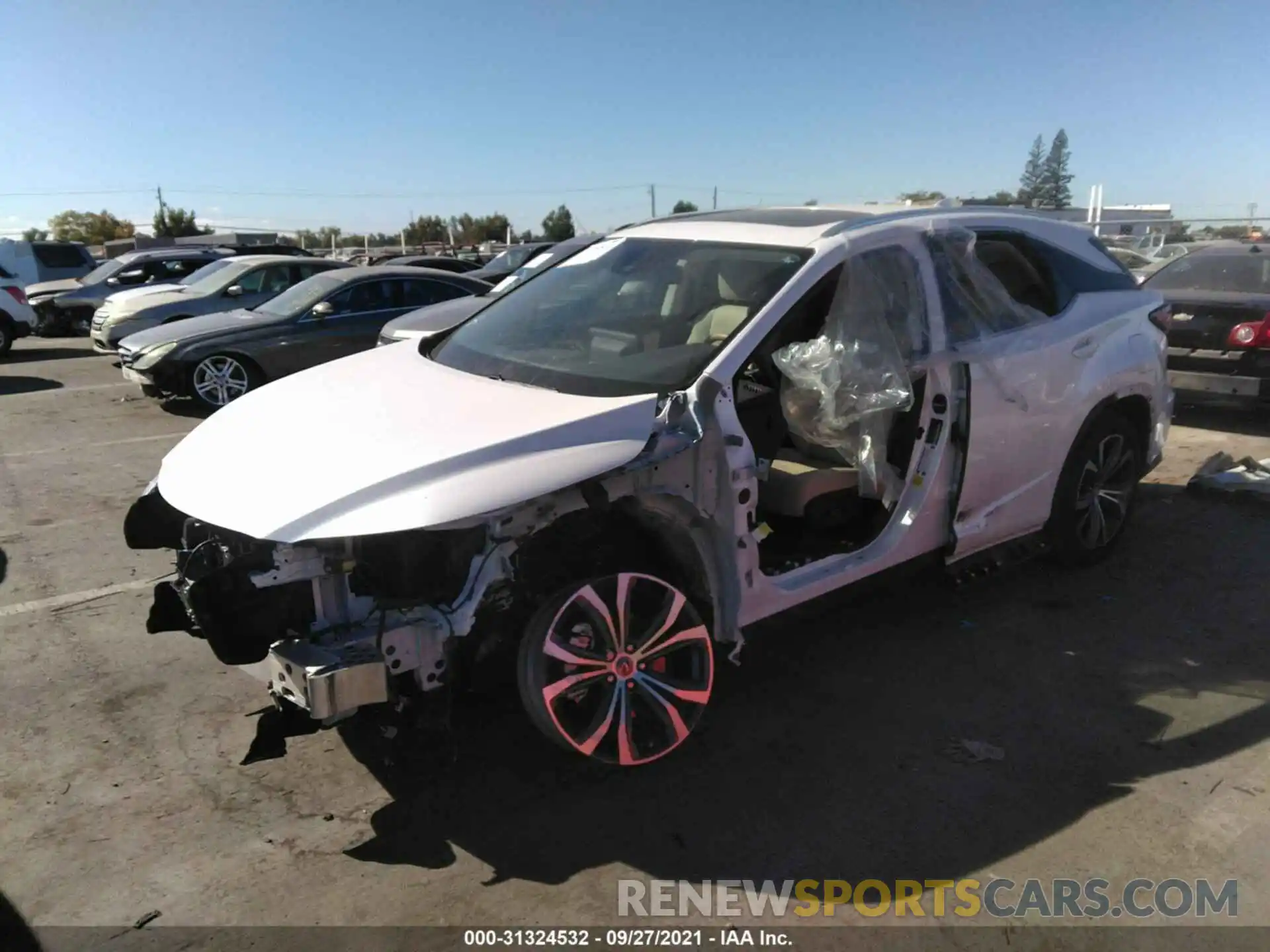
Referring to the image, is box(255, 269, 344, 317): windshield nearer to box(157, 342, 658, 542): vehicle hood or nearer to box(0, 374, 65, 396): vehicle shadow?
box(0, 374, 65, 396): vehicle shadow

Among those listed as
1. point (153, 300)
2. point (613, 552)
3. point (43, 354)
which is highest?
point (153, 300)

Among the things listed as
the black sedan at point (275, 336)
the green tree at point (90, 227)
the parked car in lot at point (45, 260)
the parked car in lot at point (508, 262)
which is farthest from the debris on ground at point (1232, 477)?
the green tree at point (90, 227)

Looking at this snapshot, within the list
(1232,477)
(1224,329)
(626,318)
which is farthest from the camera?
(1224,329)

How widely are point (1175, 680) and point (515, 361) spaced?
315 cm

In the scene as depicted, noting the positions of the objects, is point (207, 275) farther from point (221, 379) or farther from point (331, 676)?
point (331, 676)

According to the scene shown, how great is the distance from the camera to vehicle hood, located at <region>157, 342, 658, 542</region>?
281 cm

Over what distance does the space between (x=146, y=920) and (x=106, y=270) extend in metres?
20.1

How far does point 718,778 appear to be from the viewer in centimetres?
338

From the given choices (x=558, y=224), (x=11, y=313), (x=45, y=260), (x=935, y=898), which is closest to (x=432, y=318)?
(x=935, y=898)

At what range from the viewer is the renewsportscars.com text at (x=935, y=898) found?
2.78 meters

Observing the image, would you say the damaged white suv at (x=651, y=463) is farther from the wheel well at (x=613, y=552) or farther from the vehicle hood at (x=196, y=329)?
the vehicle hood at (x=196, y=329)

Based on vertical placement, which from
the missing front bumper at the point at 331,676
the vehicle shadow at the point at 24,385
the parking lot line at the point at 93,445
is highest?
the missing front bumper at the point at 331,676

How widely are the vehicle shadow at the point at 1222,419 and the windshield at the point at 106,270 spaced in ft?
59.7

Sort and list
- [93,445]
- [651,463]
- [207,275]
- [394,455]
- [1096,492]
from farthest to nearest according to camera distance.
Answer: [207,275]
[93,445]
[1096,492]
[651,463]
[394,455]
